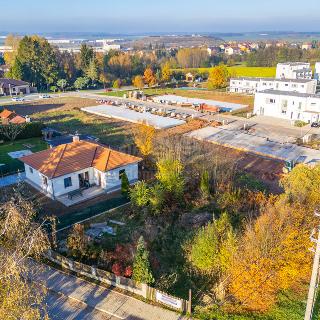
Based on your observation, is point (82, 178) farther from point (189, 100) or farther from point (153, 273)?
point (189, 100)

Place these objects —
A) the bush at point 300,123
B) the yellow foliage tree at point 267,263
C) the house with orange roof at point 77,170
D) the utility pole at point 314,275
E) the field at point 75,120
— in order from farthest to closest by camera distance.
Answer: the bush at point 300,123 → the field at point 75,120 → the house with orange roof at point 77,170 → the yellow foliage tree at point 267,263 → the utility pole at point 314,275

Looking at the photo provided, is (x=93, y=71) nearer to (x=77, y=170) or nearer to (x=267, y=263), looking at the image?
(x=77, y=170)

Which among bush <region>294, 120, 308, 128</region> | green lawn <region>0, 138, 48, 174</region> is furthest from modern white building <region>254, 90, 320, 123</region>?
green lawn <region>0, 138, 48, 174</region>

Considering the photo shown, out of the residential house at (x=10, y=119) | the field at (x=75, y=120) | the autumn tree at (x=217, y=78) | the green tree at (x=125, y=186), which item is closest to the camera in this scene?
the green tree at (x=125, y=186)

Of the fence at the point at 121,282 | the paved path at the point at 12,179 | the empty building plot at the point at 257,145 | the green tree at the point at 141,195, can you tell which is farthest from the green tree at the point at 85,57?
the fence at the point at 121,282

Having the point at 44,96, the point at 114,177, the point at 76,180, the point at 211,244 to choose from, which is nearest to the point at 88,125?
the point at 76,180

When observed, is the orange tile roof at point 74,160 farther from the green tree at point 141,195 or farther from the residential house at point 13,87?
the residential house at point 13,87

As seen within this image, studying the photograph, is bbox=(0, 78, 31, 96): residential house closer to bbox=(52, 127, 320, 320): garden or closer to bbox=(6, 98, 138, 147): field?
bbox=(6, 98, 138, 147): field

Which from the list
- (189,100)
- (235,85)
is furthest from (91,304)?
(235,85)
